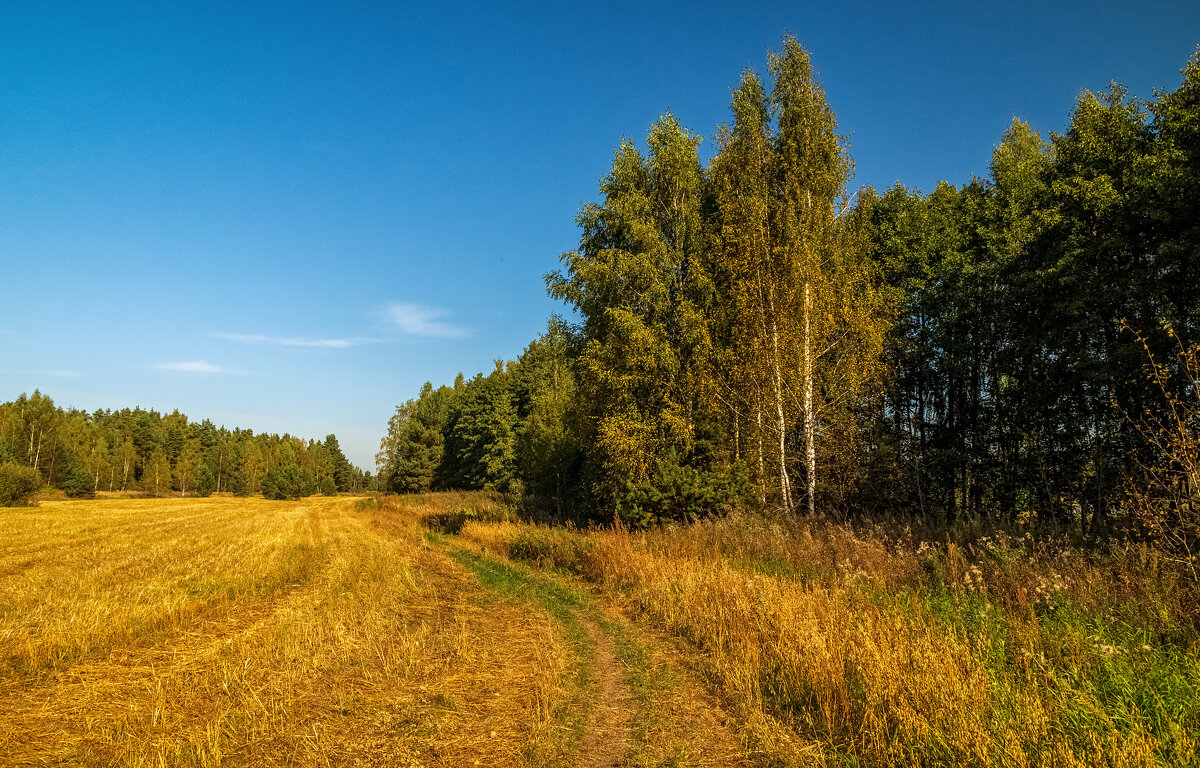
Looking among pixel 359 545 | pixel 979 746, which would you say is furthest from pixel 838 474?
pixel 359 545

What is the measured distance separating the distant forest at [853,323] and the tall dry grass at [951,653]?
18.2 feet

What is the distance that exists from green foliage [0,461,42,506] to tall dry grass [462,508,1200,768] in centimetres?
5146

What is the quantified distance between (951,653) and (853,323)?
39.3 ft

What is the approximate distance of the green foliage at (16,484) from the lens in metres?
37.9

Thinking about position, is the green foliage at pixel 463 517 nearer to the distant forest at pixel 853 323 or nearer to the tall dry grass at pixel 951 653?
the distant forest at pixel 853 323

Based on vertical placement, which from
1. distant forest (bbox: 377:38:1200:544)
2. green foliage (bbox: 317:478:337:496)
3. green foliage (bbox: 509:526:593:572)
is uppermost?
distant forest (bbox: 377:38:1200:544)

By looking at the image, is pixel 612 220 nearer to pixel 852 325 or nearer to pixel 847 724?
pixel 852 325

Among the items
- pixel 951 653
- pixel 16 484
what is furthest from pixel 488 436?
pixel 951 653

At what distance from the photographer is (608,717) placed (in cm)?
515

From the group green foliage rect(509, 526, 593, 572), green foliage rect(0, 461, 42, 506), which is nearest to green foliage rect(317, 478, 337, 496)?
green foliage rect(0, 461, 42, 506)

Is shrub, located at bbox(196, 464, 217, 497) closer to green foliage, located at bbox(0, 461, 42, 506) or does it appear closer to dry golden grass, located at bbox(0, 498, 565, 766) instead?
green foliage, located at bbox(0, 461, 42, 506)

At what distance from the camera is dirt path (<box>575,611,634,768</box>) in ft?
14.4

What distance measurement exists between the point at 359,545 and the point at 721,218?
17.8 metres

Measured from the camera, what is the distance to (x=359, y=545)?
1952 centimetres
